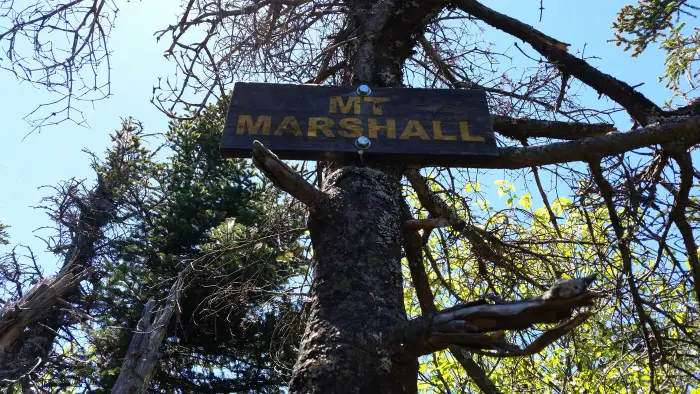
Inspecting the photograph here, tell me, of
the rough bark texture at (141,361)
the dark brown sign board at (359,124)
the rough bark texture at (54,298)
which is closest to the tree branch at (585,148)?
the dark brown sign board at (359,124)

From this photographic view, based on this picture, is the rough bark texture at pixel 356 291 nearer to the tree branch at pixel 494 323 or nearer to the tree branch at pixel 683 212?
the tree branch at pixel 494 323

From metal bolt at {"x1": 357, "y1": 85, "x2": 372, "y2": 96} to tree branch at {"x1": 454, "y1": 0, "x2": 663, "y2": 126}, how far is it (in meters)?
1.39

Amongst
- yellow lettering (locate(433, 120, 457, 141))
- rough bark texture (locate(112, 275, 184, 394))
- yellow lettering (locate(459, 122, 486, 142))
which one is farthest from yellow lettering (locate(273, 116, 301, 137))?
rough bark texture (locate(112, 275, 184, 394))

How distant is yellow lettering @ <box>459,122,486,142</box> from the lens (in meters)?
2.69

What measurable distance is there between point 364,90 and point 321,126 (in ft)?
1.23

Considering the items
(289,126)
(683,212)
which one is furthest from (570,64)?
(289,126)

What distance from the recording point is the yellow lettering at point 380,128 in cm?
271

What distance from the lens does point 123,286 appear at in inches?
338

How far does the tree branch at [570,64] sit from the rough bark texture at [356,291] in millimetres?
1564

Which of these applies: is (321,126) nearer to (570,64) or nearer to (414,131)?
(414,131)

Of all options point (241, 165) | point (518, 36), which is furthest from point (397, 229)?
point (241, 165)

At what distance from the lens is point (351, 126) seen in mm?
2729

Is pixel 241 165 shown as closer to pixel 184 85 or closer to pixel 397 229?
pixel 184 85

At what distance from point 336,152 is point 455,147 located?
0.57 meters
